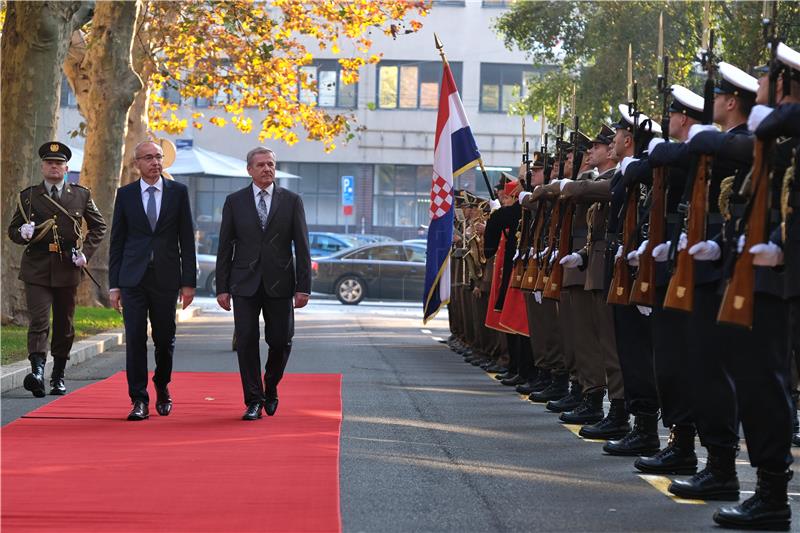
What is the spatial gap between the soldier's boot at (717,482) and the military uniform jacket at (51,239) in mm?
6465

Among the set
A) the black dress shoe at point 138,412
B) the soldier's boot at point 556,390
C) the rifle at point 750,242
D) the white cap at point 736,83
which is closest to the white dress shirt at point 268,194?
the black dress shoe at point 138,412

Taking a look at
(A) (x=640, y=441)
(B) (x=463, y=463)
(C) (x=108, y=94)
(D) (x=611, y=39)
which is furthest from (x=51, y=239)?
(D) (x=611, y=39)

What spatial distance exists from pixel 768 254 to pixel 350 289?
3031cm

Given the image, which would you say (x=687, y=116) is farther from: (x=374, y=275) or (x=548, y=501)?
(x=374, y=275)

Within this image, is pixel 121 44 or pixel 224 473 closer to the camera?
pixel 224 473

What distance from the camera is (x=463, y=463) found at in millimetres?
9172

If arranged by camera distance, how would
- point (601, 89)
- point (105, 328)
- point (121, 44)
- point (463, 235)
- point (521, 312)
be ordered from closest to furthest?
point (521, 312) → point (463, 235) → point (105, 328) → point (121, 44) → point (601, 89)

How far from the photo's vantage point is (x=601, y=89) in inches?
1326

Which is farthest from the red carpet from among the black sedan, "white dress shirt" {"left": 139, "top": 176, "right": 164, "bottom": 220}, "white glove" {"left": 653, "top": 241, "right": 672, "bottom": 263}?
the black sedan

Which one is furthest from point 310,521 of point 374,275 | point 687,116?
point 374,275

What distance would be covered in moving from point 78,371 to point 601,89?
1997 cm

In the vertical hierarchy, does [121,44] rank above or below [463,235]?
above

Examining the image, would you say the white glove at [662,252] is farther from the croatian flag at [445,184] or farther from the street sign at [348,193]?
the street sign at [348,193]

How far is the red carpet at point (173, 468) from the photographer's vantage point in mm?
7094
